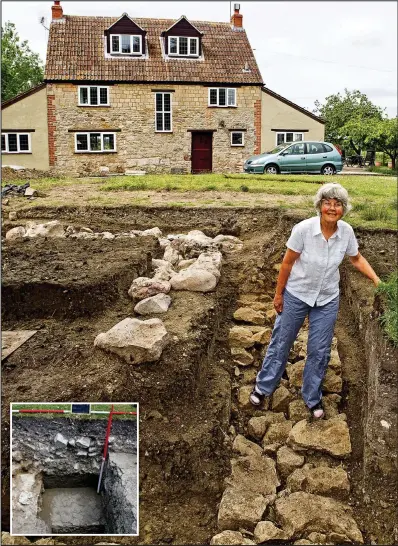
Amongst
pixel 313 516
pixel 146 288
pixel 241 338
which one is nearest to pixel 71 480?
pixel 313 516

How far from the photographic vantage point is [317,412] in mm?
3822

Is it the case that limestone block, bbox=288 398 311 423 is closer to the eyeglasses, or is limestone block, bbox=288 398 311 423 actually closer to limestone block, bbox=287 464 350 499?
limestone block, bbox=287 464 350 499

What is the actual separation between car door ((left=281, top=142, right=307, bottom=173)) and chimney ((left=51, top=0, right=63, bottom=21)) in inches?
73.1

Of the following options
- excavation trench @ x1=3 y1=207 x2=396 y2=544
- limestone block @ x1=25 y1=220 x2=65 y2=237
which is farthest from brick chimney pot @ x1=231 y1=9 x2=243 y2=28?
limestone block @ x1=25 y1=220 x2=65 y2=237

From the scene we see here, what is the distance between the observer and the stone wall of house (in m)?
4.18

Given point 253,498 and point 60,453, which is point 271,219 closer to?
point 253,498

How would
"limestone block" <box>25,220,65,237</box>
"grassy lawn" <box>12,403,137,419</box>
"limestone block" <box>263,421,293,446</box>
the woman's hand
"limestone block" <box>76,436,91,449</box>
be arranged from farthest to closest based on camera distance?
"limestone block" <box>25,220,65,237</box>, "limestone block" <box>263,421,293,446</box>, the woman's hand, "grassy lawn" <box>12,403,137,419</box>, "limestone block" <box>76,436,91,449</box>

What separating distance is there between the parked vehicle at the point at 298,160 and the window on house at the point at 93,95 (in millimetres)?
1188

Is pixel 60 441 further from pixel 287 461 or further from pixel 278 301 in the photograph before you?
pixel 278 301

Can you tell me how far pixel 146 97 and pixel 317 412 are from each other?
2552 mm

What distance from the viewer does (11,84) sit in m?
4.07

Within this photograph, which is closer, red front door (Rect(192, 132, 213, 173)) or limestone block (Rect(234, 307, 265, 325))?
red front door (Rect(192, 132, 213, 173))

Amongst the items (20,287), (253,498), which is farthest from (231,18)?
(253,498)

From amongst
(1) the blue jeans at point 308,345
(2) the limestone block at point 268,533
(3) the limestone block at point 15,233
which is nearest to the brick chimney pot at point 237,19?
(1) the blue jeans at point 308,345
